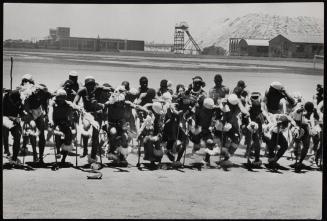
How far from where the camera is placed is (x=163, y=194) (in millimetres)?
9641

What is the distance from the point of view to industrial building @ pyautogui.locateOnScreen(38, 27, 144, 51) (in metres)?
14.6

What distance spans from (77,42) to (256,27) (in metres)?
6.34

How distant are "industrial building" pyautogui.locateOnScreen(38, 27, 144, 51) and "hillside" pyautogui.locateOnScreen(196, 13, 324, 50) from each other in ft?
7.66

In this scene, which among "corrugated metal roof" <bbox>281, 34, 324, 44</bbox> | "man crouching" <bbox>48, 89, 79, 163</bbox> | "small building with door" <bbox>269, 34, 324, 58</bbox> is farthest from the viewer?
"small building with door" <bbox>269, 34, 324, 58</bbox>

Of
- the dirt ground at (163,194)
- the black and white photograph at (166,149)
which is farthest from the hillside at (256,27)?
the dirt ground at (163,194)

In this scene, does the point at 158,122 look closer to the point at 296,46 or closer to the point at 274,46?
the point at 274,46

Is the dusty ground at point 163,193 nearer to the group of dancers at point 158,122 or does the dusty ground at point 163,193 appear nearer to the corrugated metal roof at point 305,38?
the group of dancers at point 158,122

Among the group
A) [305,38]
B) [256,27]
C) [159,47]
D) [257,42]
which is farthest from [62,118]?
[305,38]

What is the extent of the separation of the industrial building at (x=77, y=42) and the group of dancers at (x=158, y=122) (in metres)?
3.11

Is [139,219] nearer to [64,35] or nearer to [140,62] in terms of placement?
[64,35]

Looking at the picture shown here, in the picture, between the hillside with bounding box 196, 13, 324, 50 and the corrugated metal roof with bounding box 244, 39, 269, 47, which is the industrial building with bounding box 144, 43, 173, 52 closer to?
the hillside with bounding box 196, 13, 324, 50

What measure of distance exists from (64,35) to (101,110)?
4496 mm

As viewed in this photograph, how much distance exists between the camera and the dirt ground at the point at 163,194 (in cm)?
884

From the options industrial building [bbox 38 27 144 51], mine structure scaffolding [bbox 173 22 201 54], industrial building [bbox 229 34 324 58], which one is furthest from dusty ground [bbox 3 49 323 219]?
industrial building [bbox 229 34 324 58]
